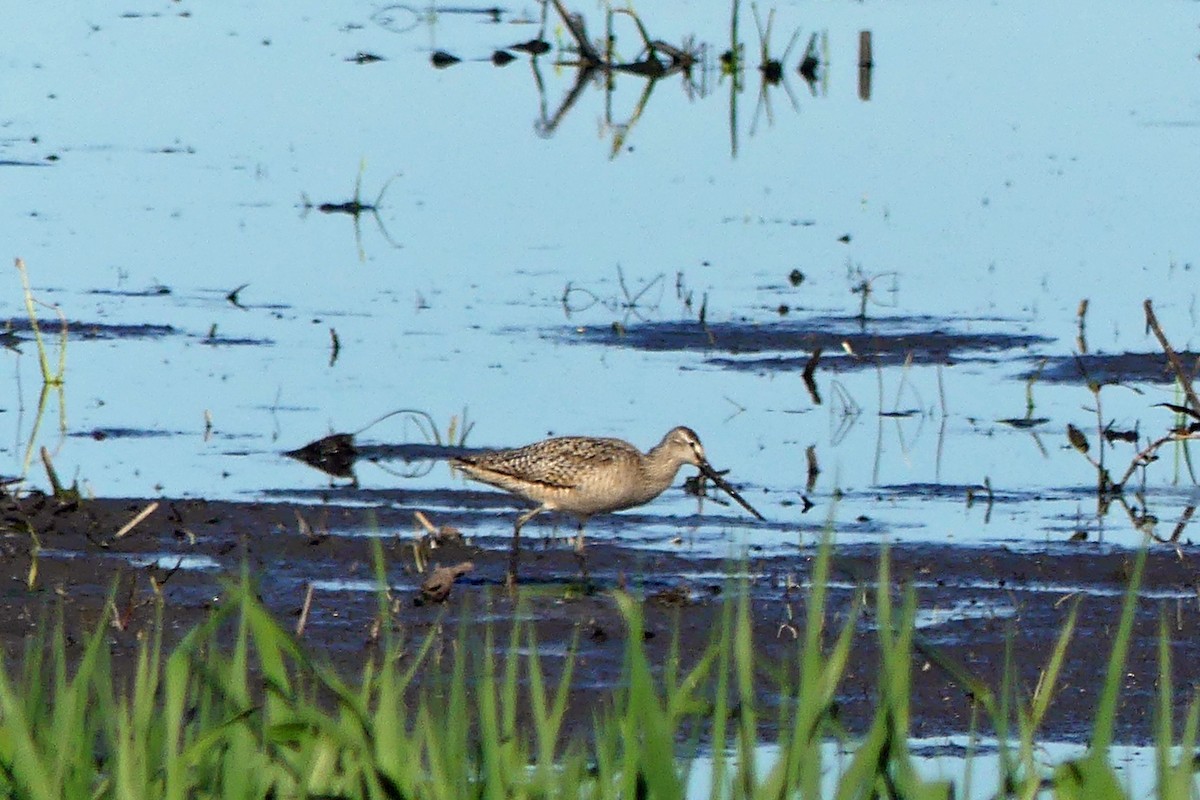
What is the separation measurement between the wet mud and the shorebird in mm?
253

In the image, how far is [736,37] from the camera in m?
26.0

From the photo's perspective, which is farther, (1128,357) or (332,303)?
(332,303)

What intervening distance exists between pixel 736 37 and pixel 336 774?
21.4 meters

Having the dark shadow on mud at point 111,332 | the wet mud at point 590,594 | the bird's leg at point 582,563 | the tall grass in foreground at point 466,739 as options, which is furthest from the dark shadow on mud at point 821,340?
the tall grass in foreground at point 466,739

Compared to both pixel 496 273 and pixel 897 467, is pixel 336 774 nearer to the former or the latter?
pixel 897 467

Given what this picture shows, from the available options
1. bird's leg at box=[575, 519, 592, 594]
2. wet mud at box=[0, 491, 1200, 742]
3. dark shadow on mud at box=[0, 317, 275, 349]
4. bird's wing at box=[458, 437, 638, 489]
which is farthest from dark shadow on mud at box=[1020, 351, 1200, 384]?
bird's leg at box=[575, 519, 592, 594]

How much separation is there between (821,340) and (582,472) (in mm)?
5665

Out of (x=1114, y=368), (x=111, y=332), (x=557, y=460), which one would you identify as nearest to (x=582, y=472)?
(x=557, y=460)

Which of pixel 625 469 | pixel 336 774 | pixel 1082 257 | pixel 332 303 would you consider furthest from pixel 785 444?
pixel 336 774

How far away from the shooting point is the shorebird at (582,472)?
32.8 feet

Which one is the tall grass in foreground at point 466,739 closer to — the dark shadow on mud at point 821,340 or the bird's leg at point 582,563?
the bird's leg at point 582,563

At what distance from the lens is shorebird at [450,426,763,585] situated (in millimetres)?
9992

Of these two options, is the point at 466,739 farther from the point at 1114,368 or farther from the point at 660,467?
the point at 1114,368

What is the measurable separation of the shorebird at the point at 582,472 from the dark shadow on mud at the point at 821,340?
14.9ft
